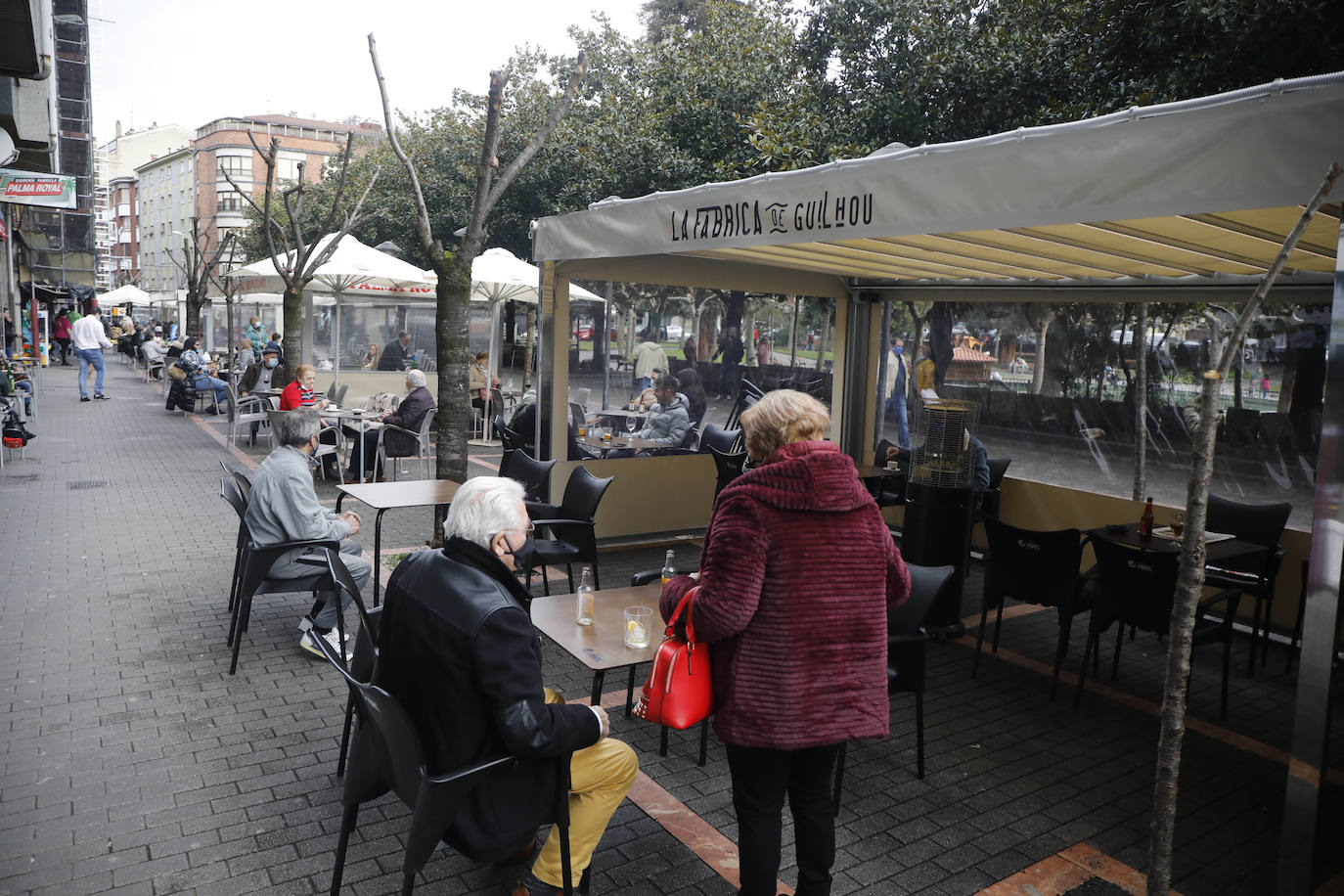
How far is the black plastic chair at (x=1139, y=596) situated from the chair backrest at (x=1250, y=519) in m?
1.36

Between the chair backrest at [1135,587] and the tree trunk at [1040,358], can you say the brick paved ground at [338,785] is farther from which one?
the tree trunk at [1040,358]

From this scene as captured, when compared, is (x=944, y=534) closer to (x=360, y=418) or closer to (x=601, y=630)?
(x=601, y=630)

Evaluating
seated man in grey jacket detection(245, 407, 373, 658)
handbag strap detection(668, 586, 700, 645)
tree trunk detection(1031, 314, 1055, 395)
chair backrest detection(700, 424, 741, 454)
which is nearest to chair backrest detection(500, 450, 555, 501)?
seated man in grey jacket detection(245, 407, 373, 658)

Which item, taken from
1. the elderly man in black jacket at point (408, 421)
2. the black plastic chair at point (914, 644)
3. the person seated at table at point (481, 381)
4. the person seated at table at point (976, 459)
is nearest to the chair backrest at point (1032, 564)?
the person seated at table at point (976, 459)

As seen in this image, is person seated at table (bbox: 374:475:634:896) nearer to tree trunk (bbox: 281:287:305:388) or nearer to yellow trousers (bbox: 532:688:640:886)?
yellow trousers (bbox: 532:688:640:886)

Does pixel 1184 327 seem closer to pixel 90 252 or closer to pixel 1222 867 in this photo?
pixel 1222 867

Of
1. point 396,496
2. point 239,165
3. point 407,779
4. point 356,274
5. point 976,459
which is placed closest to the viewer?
point 407,779

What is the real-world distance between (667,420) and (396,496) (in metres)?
3.06

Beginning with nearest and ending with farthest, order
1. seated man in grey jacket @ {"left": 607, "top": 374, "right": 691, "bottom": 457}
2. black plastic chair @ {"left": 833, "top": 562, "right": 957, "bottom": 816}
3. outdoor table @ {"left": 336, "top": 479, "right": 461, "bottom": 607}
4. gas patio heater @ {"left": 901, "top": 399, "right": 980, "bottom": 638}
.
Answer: black plastic chair @ {"left": 833, "top": 562, "right": 957, "bottom": 816}, outdoor table @ {"left": 336, "top": 479, "right": 461, "bottom": 607}, gas patio heater @ {"left": 901, "top": 399, "right": 980, "bottom": 638}, seated man in grey jacket @ {"left": 607, "top": 374, "right": 691, "bottom": 457}

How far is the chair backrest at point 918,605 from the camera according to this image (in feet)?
13.3

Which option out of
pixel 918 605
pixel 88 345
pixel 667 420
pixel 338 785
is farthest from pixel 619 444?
pixel 88 345

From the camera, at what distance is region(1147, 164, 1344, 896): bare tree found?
6.79ft

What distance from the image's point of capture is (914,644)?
3.95 m

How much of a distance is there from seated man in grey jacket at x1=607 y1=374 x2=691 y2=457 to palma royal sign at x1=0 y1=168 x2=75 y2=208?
23.4 ft
